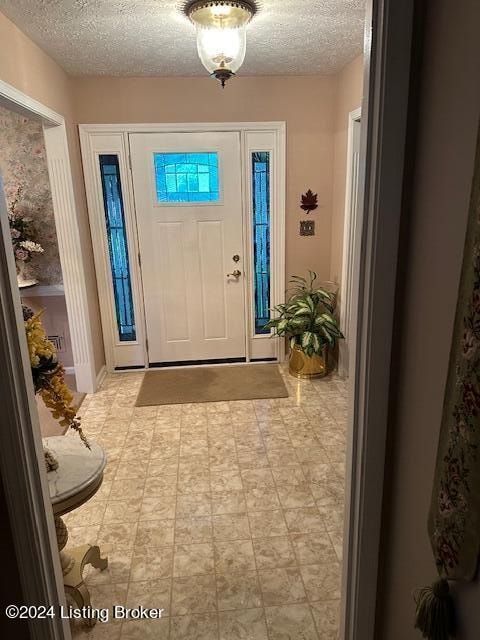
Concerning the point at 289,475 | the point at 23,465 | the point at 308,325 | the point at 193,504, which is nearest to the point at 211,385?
the point at 308,325

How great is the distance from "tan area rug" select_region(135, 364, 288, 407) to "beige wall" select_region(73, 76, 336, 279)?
1324mm

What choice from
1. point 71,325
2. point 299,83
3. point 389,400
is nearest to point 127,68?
point 299,83

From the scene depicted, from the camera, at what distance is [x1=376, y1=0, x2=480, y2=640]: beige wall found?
0.72 metres

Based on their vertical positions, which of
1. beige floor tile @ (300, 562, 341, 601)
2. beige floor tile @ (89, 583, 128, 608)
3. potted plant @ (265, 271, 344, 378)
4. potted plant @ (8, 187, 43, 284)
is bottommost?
beige floor tile @ (300, 562, 341, 601)

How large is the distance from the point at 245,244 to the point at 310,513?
2.31 m

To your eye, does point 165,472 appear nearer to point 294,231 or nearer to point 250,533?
point 250,533

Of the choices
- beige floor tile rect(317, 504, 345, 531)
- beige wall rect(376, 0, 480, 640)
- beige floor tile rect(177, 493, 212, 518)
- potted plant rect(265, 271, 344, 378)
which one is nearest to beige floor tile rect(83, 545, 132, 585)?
beige floor tile rect(177, 493, 212, 518)

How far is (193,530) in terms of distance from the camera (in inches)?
A: 81.8

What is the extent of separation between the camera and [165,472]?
2525 millimetres

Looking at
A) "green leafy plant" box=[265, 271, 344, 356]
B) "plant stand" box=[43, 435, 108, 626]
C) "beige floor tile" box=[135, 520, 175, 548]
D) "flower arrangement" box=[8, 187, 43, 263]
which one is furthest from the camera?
"green leafy plant" box=[265, 271, 344, 356]

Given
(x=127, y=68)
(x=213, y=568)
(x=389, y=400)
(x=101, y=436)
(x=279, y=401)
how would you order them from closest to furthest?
(x=389, y=400)
(x=213, y=568)
(x=101, y=436)
(x=127, y=68)
(x=279, y=401)

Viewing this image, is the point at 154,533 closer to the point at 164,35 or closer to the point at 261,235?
the point at 261,235

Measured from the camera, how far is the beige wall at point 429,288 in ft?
2.36

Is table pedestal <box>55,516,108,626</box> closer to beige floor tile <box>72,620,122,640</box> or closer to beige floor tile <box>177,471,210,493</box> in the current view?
beige floor tile <box>72,620,122,640</box>
